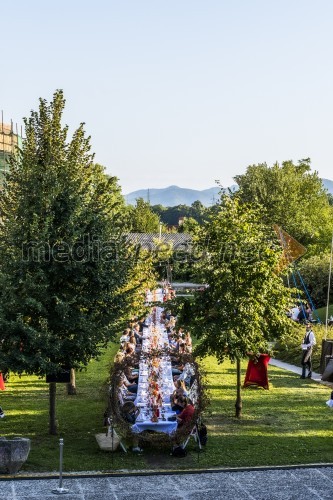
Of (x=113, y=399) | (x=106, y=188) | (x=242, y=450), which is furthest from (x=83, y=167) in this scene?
(x=242, y=450)

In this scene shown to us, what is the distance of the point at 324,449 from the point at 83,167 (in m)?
9.54

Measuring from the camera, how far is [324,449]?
1711 cm

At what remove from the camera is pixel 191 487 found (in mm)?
14125

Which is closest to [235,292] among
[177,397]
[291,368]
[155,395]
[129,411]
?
[177,397]

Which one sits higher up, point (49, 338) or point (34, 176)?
point (34, 176)

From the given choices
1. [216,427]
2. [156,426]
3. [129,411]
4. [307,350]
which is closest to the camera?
[156,426]

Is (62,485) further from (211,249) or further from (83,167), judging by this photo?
(83,167)

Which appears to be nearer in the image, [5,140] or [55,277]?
[55,277]

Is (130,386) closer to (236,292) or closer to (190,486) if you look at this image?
(236,292)

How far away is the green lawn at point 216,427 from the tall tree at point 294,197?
3930 cm

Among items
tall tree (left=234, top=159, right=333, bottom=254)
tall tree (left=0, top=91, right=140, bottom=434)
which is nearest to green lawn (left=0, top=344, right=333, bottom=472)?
tall tree (left=0, top=91, right=140, bottom=434)

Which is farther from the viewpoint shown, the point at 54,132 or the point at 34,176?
the point at 54,132

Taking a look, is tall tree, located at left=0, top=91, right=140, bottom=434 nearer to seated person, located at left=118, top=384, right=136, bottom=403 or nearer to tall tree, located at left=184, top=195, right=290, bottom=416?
seated person, located at left=118, top=384, right=136, bottom=403

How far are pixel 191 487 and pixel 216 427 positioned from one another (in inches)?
205
